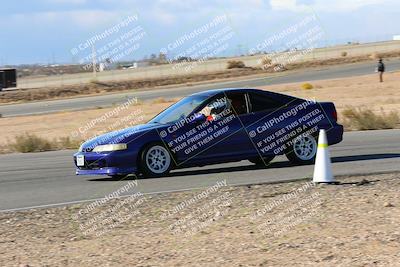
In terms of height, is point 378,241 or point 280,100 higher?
point 280,100

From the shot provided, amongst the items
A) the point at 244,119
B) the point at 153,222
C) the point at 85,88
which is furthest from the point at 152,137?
the point at 85,88

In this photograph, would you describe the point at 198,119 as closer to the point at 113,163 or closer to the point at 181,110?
the point at 181,110

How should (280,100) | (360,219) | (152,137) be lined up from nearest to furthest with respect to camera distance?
1. (360,219)
2. (152,137)
3. (280,100)

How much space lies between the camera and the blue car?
14.1 metres

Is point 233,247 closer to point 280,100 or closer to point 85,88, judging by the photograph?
point 280,100

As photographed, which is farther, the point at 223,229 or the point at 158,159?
the point at 158,159

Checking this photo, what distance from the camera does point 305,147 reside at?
50.9 ft

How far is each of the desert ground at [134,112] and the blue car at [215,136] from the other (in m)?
10.9

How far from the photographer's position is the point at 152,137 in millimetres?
14109

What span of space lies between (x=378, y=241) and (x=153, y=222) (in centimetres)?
283

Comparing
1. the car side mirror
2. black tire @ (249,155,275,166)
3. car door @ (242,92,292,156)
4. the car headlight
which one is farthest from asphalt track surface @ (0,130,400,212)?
the car side mirror

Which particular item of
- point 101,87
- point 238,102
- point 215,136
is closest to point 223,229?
point 215,136

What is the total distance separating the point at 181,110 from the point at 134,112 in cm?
2308

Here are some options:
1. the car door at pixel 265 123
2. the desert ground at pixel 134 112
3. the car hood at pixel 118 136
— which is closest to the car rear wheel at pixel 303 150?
the car door at pixel 265 123
